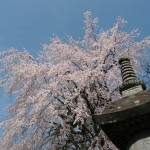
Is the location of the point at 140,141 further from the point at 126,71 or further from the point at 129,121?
the point at 126,71

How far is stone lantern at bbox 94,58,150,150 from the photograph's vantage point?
13.5ft

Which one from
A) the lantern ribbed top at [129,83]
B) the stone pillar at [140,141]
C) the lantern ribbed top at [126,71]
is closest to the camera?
the stone pillar at [140,141]

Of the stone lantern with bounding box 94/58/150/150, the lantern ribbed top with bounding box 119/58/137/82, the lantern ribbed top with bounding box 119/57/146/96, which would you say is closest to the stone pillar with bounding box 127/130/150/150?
the stone lantern with bounding box 94/58/150/150

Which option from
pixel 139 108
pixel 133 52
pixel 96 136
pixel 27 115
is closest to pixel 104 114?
pixel 139 108

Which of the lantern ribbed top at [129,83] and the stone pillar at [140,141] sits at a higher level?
the lantern ribbed top at [129,83]

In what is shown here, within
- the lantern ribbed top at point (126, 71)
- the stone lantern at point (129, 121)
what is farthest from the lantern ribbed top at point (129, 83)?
the stone lantern at point (129, 121)

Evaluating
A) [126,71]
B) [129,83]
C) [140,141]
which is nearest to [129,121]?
[140,141]

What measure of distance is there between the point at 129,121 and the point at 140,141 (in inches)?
12.2

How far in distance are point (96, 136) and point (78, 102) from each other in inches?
63.8

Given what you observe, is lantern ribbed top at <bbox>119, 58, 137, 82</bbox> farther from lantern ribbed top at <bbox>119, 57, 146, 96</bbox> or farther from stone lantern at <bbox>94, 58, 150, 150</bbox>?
stone lantern at <bbox>94, 58, 150, 150</bbox>

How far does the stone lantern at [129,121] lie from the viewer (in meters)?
4.11

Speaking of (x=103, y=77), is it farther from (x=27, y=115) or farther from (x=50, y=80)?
(x=27, y=115)

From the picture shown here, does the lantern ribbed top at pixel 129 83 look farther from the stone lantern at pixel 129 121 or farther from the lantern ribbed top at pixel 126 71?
the stone lantern at pixel 129 121

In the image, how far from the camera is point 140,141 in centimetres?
412
